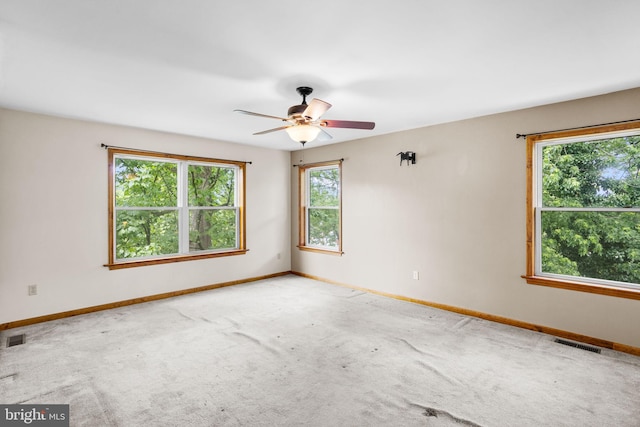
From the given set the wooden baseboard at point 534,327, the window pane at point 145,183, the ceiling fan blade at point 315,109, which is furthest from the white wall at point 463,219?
the window pane at point 145,183

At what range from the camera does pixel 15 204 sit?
3744 mm

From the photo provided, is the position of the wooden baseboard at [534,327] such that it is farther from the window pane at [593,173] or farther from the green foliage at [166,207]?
the green foliage at [166,207]

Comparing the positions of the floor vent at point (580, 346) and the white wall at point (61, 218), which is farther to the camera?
the white wall at point (61, 218)

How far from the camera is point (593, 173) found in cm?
338

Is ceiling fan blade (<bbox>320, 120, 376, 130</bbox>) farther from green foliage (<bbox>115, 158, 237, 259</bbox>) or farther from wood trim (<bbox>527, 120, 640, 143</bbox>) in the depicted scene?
green foliage (<bbox>115, 158, 237, 259</bbox>)

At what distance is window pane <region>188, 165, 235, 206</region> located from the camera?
5.31 m

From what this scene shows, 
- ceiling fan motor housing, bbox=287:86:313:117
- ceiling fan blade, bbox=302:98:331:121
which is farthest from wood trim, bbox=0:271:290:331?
ceiling fan blade, bbox=302:98:331:121

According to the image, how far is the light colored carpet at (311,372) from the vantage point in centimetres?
220

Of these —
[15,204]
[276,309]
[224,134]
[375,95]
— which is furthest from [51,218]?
[375,95]

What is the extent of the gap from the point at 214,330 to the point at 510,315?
3.26 meters

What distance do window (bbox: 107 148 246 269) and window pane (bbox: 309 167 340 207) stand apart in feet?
4.19

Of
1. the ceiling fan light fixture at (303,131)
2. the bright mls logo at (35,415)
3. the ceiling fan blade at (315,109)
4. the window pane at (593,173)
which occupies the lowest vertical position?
the bright mls logo at (35,415)

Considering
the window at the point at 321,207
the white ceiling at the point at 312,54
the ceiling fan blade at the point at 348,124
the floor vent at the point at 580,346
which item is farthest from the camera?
the window at the point at 321,207

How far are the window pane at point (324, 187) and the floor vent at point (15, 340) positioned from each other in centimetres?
425
